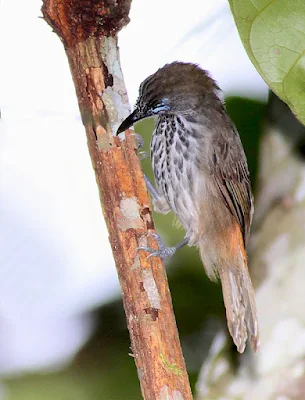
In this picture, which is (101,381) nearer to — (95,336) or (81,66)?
(95,336)

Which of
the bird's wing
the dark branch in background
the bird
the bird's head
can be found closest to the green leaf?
the dark branch in background

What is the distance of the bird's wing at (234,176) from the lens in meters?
3.28

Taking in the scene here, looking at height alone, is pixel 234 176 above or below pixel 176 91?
below

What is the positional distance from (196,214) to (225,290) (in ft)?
1.43

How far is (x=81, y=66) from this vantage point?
2338 mm

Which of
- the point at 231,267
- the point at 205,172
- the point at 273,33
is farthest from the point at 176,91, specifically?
the point at 273,33

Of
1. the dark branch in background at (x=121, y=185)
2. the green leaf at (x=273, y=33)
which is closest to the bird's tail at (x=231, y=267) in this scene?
the dark branch in background at (x=121, y=185)

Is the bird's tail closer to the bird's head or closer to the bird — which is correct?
the bird

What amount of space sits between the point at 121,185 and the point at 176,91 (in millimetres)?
1049

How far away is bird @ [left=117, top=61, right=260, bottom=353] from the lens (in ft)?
10.5

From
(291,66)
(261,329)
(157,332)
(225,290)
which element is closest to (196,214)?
(225,290)

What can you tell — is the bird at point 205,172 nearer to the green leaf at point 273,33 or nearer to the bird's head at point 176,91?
the bird's head at point 176,91

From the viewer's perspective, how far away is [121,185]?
227cm

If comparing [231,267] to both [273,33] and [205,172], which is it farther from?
[273,33]
